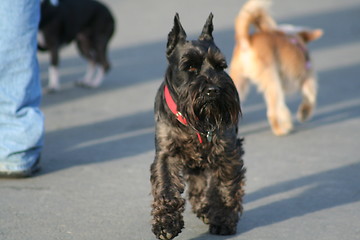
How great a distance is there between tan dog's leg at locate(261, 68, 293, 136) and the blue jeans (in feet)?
9.03

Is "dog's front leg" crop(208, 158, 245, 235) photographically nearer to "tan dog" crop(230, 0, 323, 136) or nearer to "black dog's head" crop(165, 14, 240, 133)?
"black dog's head" crop(165, 14, 240, 133)

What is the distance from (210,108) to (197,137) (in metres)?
0.30

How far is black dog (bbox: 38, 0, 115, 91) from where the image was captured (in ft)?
32.1

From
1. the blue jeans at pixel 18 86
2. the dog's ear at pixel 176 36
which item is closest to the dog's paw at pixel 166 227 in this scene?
the dog's ear at pixel 176 36

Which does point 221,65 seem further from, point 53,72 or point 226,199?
point 53,72

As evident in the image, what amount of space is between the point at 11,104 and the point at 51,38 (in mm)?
4183

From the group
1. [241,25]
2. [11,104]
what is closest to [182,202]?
[11,104]

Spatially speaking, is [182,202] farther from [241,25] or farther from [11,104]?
[241,25]

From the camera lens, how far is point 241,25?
7.80 m

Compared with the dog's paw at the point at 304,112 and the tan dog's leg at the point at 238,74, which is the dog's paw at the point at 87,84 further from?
the dog's paw at the point at 304,112

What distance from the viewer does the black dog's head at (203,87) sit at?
13.8 ft

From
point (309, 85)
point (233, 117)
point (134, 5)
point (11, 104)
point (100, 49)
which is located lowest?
point (134, 5)

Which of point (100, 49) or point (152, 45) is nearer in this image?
point (100, 49)

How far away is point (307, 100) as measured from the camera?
317 inches
